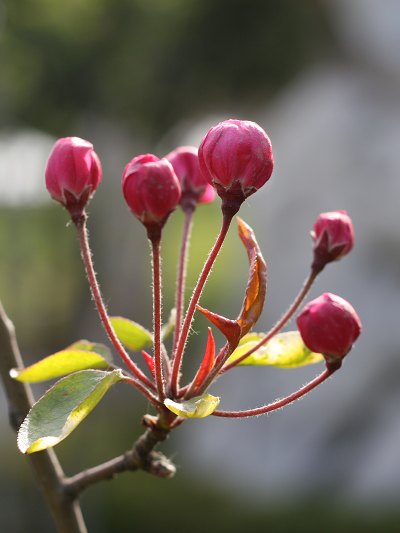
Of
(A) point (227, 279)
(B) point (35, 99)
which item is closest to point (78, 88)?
(B) point (35, 99)

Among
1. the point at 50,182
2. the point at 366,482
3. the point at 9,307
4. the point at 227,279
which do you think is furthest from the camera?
the point at 227,279

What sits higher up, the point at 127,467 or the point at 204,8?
the point at 204,8

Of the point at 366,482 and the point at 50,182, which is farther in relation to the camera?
the point at 366,482

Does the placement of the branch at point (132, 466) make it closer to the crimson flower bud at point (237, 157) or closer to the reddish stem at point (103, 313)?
the reddish stem at point (103, 313)

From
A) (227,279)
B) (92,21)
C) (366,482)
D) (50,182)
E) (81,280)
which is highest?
(92,21)

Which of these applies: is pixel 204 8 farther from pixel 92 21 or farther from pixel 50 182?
pixel 50 182

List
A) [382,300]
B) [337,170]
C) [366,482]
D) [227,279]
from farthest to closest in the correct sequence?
[227,279]
[337,170]
[382,300]
[366,482]
